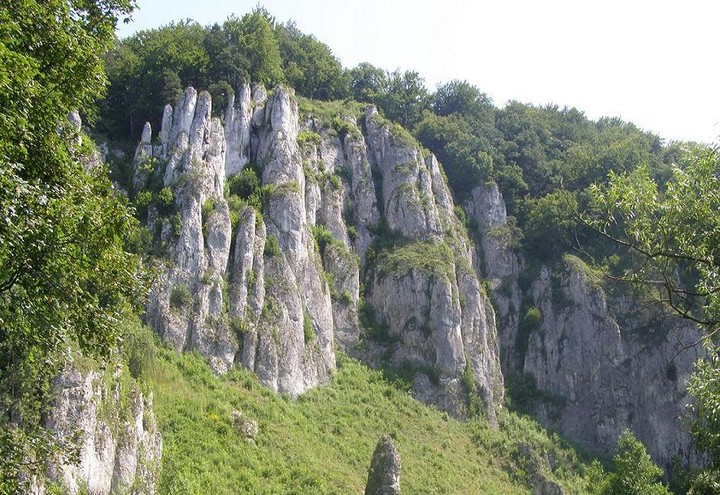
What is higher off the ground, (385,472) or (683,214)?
(683,214)

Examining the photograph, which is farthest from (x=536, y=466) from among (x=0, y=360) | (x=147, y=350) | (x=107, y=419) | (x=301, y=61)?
(x=301, y=61)

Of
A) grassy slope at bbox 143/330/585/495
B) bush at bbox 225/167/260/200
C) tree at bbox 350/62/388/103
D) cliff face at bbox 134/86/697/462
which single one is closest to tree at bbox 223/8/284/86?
cliff face at bbox 134/86/697/462

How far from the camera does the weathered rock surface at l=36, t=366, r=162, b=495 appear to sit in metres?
20.3

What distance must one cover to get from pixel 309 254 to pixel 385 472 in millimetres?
21140

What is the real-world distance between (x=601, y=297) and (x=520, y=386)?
31.4ft

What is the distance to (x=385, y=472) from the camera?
25219 mm

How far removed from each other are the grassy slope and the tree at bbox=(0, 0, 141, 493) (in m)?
13.2

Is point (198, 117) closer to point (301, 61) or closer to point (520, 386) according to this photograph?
point (301, 61)

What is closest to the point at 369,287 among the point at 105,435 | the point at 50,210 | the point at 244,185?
the point at 244,185

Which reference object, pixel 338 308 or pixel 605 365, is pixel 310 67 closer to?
pixel 338 308

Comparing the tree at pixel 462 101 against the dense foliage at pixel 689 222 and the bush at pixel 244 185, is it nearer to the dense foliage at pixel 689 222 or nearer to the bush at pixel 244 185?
the bush at pixel 244 185

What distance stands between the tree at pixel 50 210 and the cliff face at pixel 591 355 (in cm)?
4054

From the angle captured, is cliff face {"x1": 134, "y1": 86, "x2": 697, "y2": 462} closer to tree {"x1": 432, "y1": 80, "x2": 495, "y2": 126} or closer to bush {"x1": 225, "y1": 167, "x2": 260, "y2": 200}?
bush {"x1": 225, "y1": 167, "x2": 260, "y2": 200}

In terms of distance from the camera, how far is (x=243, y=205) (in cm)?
4291
